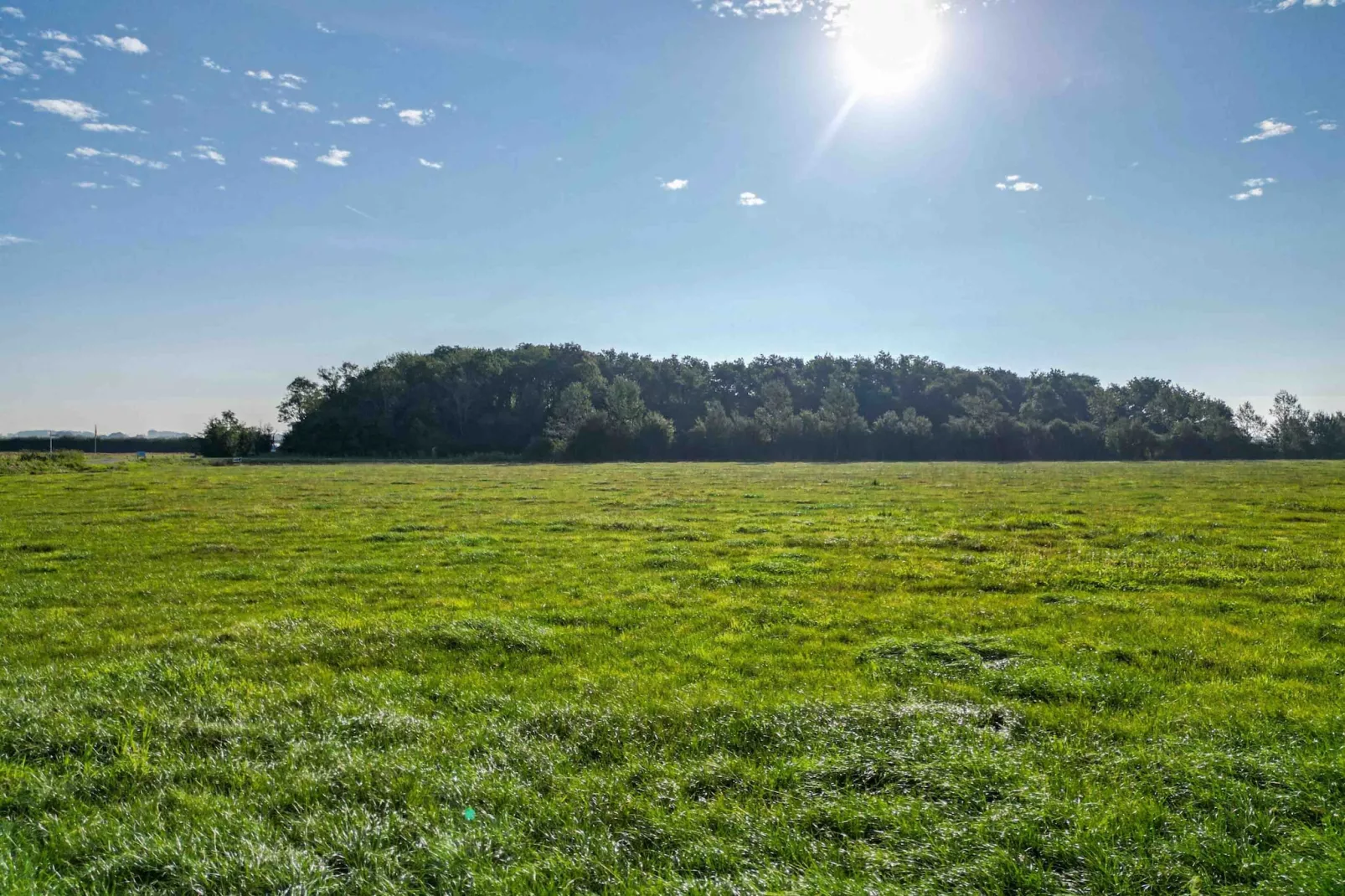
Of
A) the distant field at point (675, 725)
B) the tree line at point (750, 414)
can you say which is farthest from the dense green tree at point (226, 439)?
→ the distant field at point (675, 725)

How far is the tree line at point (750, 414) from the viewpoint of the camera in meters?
104

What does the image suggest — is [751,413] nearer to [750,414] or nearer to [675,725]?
[750,414]

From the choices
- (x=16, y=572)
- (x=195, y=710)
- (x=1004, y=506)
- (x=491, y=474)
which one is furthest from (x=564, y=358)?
(x=195, y=710)

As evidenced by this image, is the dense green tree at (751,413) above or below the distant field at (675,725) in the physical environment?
above

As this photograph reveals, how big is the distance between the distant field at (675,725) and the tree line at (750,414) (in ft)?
272

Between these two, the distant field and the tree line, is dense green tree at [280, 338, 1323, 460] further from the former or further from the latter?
the distant field

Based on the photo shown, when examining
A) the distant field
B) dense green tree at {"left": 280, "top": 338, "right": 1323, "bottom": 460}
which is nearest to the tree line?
dense green tree at {"left": 280, "top": 338, "right": 1323, "bottom": 460}

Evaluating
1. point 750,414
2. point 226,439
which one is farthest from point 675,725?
point 750,414

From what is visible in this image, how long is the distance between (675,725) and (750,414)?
12850cm

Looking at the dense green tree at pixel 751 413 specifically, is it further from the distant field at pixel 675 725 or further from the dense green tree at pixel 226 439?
the distant field at pixel 675 725

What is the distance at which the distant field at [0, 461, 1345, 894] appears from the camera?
4527 millimetres

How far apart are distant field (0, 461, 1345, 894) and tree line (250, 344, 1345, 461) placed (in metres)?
83.0

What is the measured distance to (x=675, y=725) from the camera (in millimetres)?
6590

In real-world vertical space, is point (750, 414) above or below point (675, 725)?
above
